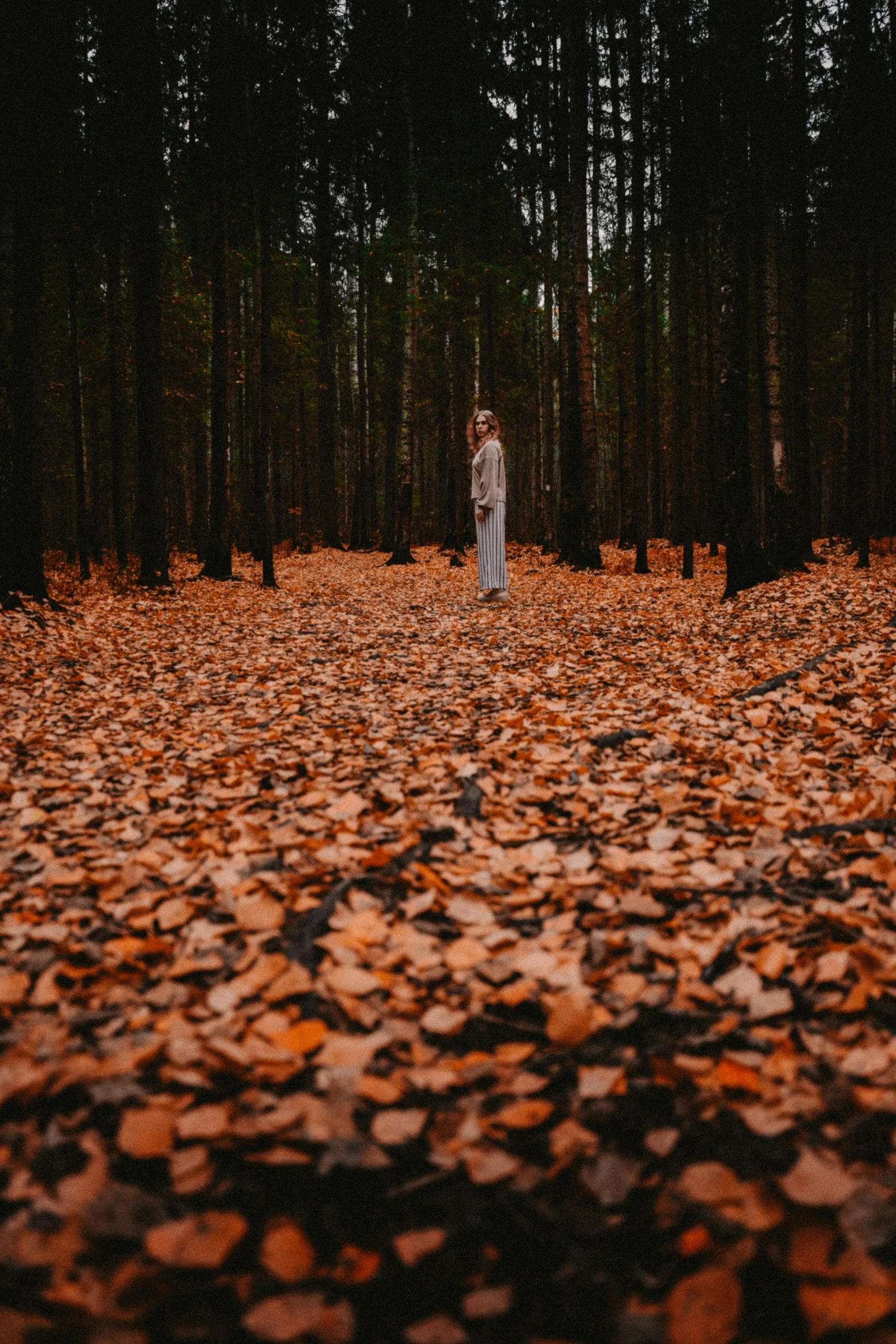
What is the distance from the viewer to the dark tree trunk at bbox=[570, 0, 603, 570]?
13062mm

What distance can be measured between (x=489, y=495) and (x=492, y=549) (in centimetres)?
75

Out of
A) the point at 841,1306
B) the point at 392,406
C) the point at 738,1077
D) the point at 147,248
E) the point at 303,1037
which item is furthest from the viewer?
the point at 392,406

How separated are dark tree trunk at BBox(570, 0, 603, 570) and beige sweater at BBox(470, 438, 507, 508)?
4175 mm

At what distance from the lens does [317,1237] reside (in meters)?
1.30

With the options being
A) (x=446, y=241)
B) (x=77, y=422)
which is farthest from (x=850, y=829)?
(x=446, y=241)

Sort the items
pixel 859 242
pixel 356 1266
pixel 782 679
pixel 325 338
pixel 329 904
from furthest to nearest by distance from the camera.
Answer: pixel 325 338, pixel 859 242, pixel 782 679, pixel 329 904, pixel 356 1266

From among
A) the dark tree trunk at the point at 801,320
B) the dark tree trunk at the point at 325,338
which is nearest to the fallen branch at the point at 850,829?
the dark tree trunk at the point at 801,320

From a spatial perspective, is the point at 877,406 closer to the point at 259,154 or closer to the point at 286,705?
the point at 259,154

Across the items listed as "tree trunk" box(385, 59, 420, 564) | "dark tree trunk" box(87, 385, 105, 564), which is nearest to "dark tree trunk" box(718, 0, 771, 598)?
"tree trunk" box(385, 59, 420, 564)

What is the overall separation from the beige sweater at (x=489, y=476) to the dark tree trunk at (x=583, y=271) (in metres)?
4.18

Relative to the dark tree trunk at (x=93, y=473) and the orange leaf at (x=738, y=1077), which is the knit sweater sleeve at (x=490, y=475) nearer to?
the orange leaf at (x=738, y=1077)

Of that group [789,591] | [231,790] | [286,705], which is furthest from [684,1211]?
[789,591]

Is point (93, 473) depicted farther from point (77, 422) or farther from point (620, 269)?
point (620, 269)

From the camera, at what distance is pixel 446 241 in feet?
75.9
